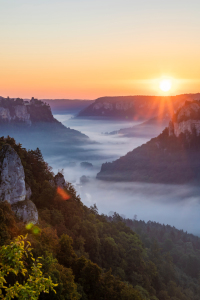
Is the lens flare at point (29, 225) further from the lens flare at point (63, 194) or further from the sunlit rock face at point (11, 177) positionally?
the lens flare at point (63, 194)

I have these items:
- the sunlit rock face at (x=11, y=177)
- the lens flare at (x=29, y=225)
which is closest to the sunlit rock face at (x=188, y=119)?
the sunlit rock face at (x=11, y=177)

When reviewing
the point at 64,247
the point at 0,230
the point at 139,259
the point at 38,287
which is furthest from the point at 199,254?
the point at 38,287

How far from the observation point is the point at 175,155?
17688 centimetres

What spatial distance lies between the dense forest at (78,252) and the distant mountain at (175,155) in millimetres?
120361

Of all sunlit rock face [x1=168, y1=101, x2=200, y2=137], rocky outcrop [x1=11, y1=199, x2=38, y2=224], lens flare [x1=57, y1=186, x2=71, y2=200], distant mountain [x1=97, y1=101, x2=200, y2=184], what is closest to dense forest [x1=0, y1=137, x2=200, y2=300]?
lens flare [x1=57, y1=186, x2=71, y2=200]

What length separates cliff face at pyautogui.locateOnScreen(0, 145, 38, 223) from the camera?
2894 centimetres

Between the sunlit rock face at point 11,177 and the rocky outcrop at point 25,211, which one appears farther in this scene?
the sunlit rock face at point 11,177

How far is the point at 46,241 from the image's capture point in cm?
2416

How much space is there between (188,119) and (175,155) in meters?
26.0

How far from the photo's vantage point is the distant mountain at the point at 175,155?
172m

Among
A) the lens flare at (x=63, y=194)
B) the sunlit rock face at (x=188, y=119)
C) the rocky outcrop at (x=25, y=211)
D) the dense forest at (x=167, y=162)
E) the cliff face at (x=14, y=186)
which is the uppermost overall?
the sunlit rock face at (x=188, y=119)

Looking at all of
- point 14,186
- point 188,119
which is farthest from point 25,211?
point 188,119

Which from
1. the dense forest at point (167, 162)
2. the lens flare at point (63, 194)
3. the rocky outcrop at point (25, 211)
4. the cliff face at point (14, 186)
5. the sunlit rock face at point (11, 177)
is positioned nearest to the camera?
the rocky outcrop at point (25, 211)

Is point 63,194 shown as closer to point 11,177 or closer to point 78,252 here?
point 78,252
